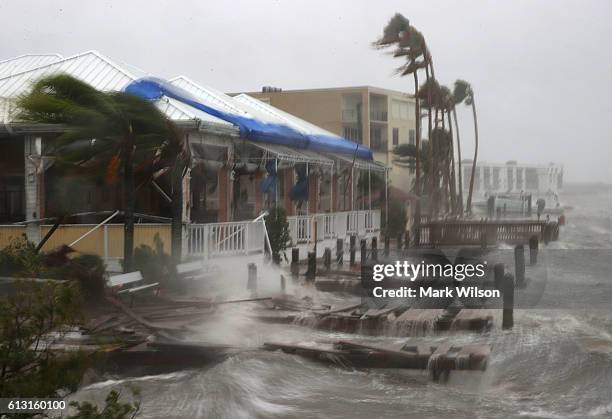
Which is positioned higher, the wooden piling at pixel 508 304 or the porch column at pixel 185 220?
the porch column at pixel 185 220

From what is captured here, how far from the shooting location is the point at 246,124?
716 inches

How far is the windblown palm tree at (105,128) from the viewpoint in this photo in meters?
12.5

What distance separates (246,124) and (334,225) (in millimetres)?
6193

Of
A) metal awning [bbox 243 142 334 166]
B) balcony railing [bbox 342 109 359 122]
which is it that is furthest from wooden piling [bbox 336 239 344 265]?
balcony railing [bbox 342 109 359 122]

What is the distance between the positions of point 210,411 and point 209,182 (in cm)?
1057

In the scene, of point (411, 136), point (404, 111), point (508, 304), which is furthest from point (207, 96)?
point (404, 111)

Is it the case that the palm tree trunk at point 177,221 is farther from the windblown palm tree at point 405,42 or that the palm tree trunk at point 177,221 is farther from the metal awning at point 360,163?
the windblown palm tree at point 405,42

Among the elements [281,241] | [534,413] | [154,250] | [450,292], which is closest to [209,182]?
[281,241]

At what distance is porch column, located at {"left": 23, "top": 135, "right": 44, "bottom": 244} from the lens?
14852 millimetres

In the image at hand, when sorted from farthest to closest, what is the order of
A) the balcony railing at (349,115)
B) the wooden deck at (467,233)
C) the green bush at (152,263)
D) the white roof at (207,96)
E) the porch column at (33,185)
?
the balcony railing at (349,115) → the wooden deck at (467,233) → the white roof at (207,96) → the porch column at (33,185) → the green bush at (152,263)

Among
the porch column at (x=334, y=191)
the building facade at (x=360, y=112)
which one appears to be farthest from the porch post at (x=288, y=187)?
the building facade at (x=360, y=112)

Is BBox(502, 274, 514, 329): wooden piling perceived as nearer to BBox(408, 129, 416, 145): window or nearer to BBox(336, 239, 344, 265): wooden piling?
BBox(336, 239, 344, 265): wooden piling

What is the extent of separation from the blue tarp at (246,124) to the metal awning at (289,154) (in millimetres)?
131

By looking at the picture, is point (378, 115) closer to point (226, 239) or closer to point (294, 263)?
point (294, 263)
